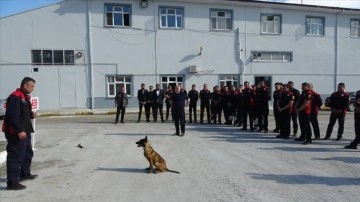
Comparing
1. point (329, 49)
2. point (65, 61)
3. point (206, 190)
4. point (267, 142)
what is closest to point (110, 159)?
point (206, 190)

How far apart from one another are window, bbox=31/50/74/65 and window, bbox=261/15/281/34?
13.9 metres

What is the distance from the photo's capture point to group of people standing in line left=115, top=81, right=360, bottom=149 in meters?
10.6

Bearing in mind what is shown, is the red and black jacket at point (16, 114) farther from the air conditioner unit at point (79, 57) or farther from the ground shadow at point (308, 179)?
the air conditioner unit at point (79, 57)

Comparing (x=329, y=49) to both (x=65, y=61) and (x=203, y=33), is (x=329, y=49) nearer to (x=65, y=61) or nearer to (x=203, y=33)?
(x=203, y=33)

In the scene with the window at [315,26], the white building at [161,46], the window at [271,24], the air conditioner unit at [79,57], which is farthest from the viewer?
the window at [315,26]

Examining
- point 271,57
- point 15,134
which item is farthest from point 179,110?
point 271,57

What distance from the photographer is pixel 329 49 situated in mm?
28281

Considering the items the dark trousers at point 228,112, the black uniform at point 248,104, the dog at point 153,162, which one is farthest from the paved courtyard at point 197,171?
the dark trousers at point 228,112

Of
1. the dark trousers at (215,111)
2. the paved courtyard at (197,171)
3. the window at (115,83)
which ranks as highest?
the window at (115,83)

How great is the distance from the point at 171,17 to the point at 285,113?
1461cm

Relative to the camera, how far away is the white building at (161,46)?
2236 cm

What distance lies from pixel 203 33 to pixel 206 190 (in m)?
20.1

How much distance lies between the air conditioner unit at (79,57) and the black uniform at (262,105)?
44.0ft

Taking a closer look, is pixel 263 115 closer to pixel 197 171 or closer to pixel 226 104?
pixel 226 104
